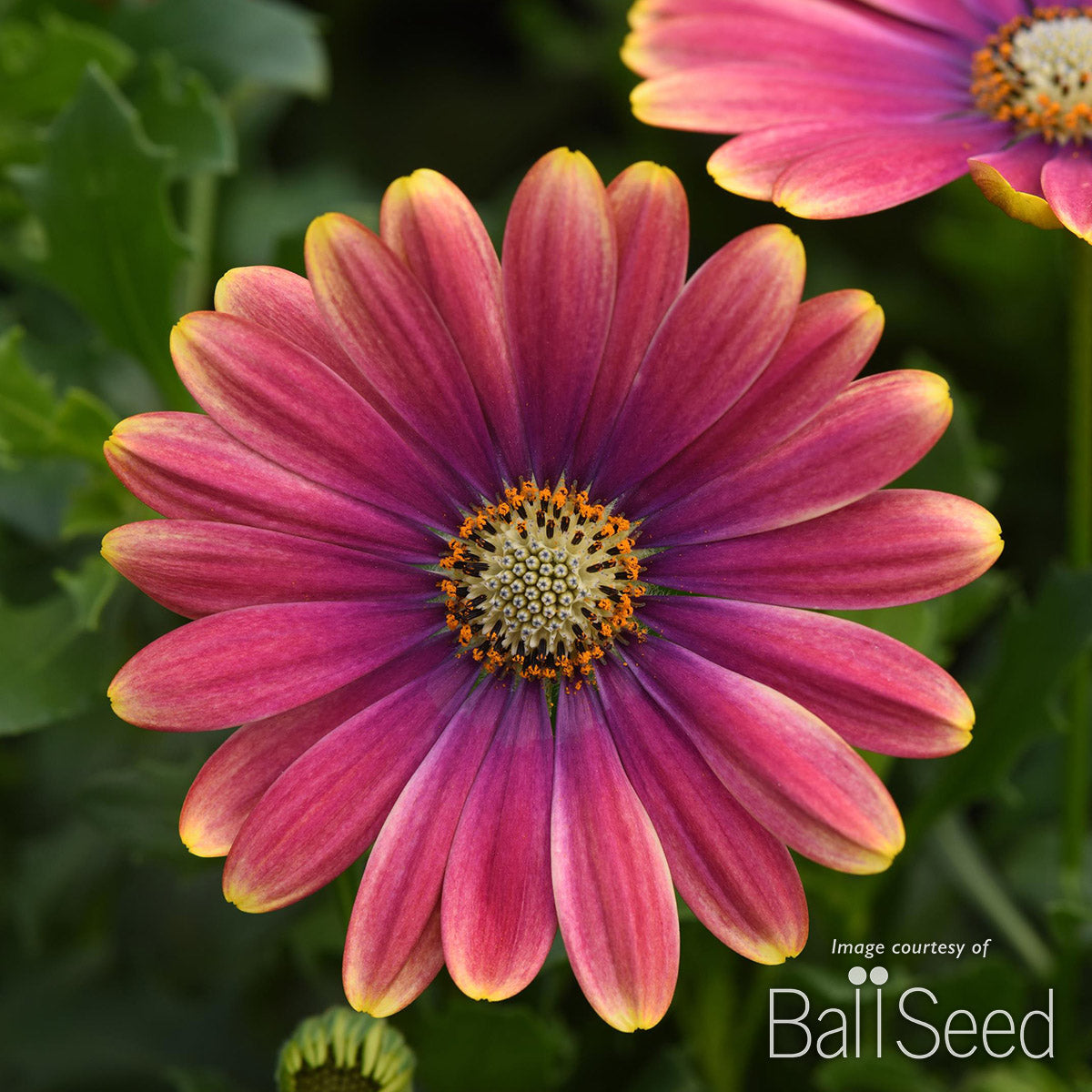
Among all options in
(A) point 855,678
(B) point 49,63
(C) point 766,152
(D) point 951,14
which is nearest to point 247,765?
(A) point 855,678

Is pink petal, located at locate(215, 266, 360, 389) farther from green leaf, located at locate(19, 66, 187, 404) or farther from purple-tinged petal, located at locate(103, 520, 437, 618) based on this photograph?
green leaf, located at locate(19, 66, 187, 404)

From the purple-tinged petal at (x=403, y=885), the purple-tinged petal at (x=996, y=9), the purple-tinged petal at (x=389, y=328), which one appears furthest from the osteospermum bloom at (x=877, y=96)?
the purple-tinged petal at (x=403, y=885)

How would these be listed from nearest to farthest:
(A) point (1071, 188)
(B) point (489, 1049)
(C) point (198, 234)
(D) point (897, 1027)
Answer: (A) point (1071, 188) → (B) point (489, 1049) → (D) point (897, 1027) → (C) point (198, 234)

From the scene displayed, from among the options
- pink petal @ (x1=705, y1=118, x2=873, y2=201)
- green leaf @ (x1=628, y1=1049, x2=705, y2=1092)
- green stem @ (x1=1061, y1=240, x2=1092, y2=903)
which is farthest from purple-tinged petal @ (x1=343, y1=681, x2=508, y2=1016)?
green stem @ (x1=1061, y1=240, x2=1092, y2=903)

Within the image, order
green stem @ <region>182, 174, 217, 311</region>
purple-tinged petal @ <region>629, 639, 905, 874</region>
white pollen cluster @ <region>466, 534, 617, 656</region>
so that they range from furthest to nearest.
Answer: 1. green stem @ <region>182, 174, 217, 311</region>
2. white pollen cluster @ <region>466, 534, 617, 656</region>
3. purple-tinged petal @ <region>629, 639, 905, 874</region>

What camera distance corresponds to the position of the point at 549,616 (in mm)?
958

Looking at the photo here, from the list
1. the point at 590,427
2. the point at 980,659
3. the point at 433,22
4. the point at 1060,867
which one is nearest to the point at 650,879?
the point at 590,427

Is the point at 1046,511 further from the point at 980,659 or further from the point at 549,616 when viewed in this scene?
the point at 549,616

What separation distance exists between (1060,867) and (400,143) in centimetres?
151

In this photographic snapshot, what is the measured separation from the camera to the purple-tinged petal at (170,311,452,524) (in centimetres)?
77

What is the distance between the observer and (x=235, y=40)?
1273 mm

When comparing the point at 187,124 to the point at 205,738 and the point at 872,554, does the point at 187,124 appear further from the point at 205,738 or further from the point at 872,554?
the point at 872,554

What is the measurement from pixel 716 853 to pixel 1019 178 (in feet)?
1.73

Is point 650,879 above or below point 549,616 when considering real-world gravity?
below
